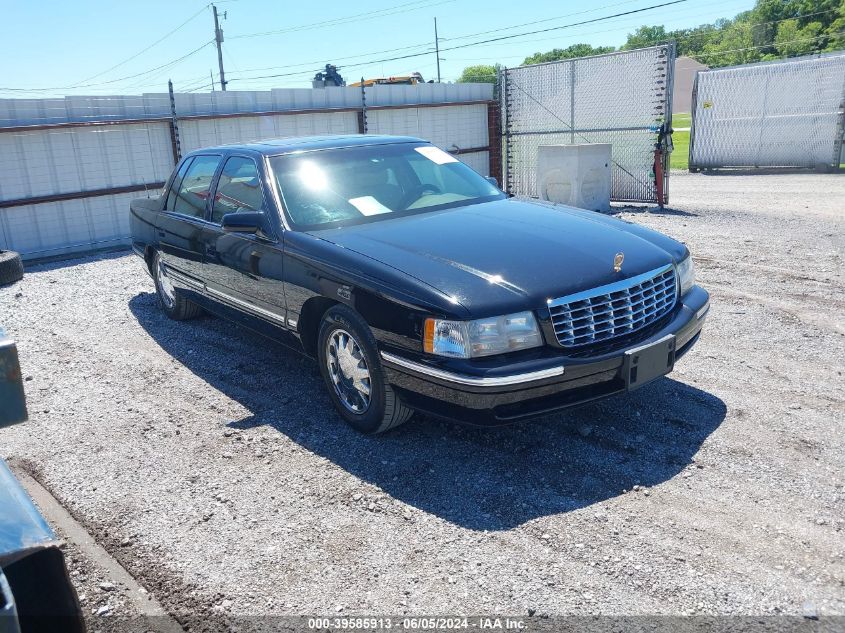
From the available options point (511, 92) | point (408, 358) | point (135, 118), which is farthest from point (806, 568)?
point (511, 92)

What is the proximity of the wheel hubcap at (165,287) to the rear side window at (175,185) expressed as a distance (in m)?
0.64

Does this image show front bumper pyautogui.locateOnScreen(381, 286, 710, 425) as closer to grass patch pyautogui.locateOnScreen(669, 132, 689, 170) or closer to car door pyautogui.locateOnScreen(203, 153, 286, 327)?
car door pyautogui.locateOnScreen(203, 153, 286, 327)

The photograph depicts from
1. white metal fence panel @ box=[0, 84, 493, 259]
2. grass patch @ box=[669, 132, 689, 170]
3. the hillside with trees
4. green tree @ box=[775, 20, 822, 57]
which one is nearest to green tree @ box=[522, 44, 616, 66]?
the hillside with trees

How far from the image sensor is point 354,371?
4.25m

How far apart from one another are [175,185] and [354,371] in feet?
11.1

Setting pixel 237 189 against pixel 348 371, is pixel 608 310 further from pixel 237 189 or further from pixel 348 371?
pixel 237 189

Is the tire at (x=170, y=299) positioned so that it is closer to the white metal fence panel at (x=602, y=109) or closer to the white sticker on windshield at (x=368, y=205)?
the white sticker on windshield at (x=368, y=205)

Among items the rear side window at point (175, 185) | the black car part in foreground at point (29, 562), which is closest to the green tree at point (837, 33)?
the rear side window at point (175, 185)

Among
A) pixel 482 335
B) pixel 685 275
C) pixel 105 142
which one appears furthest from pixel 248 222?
pixel 105 142

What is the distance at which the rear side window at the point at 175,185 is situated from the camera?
650cm

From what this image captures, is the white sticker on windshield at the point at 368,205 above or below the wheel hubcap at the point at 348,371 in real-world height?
above

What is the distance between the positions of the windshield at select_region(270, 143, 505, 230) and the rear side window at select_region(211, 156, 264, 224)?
0.21 m

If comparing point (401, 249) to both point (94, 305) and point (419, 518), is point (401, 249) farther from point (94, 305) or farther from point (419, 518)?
point (94, 305)

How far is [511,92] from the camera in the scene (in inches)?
606
